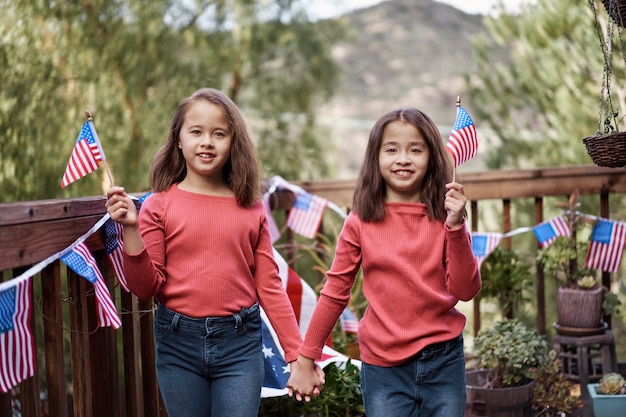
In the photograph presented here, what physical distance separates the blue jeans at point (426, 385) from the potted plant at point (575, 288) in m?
1.56

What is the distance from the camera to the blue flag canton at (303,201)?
3982mm

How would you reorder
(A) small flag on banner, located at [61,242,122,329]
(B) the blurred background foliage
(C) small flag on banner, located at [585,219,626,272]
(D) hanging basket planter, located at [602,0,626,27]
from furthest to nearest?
(B) the blurred background foliage < (C) small flag on banner, located at [585,219,626,272] < (D) hanging basket planter, located at [602,0,626,27] < (A) small flag on banner, located at [61,242,122,329]

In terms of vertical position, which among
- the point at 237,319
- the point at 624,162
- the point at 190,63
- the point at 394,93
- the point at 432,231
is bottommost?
the point at 237,319

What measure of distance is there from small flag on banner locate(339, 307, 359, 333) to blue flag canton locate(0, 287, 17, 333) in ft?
6.87

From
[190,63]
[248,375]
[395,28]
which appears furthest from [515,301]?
[395,28]

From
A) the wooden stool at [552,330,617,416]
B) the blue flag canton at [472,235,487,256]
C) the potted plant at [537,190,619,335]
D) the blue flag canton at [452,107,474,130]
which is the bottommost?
the wooden stool at [552,330,617,416]

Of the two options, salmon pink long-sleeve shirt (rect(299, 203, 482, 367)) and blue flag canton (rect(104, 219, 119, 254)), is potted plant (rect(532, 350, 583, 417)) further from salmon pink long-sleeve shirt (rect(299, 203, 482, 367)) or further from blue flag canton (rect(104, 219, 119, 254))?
blue flag canton (rect(104, 219, 119, 254))

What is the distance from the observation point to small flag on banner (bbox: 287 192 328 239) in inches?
155

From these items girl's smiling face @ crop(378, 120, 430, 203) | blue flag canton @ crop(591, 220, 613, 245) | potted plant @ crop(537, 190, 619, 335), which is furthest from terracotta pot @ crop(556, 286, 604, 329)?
girl's smiling face @ crop(378, 120, 430, 203)

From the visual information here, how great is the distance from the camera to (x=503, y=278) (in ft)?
12.5

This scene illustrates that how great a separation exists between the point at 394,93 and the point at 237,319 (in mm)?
23247

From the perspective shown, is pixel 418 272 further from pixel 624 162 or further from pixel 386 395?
pixel 624 162

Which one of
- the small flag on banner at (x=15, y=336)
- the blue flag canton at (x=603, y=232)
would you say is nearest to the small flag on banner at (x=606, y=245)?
the blue flag canton at (x=603, y=232)

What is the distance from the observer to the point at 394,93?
25.0m
